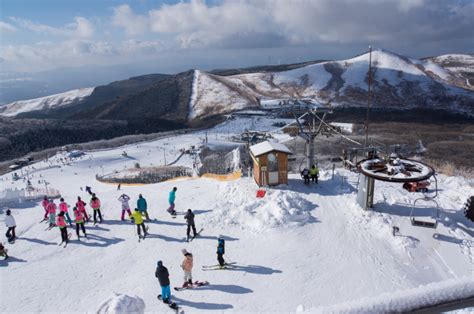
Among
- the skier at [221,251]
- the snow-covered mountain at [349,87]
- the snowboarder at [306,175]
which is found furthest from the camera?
the snow-covered mountain at [349,87]

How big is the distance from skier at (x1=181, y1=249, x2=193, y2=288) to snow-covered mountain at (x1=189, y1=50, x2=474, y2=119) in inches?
3253

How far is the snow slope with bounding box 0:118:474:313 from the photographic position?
400 inches

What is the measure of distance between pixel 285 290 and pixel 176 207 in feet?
27.5

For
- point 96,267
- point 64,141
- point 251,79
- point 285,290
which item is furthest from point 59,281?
point 251,79

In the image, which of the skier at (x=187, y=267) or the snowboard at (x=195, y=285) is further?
the snowboard at (x=195, y=285)

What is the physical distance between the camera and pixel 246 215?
1496 cm

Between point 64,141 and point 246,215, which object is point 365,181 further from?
point 64,141

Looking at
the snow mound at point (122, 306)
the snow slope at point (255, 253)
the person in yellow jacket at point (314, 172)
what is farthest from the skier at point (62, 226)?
the person in yellow jacket at point (314, 172)

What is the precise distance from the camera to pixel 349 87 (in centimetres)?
11319

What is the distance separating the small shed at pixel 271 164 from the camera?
17.8 meters

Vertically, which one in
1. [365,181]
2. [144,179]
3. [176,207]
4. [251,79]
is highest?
[251,79]

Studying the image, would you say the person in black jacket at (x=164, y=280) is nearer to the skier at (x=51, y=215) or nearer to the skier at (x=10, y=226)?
the skier at (x=51, y=215)

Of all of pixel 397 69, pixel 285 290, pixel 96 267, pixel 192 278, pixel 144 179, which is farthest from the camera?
pixel 397 69

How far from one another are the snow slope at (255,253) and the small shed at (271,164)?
2.32 feet
